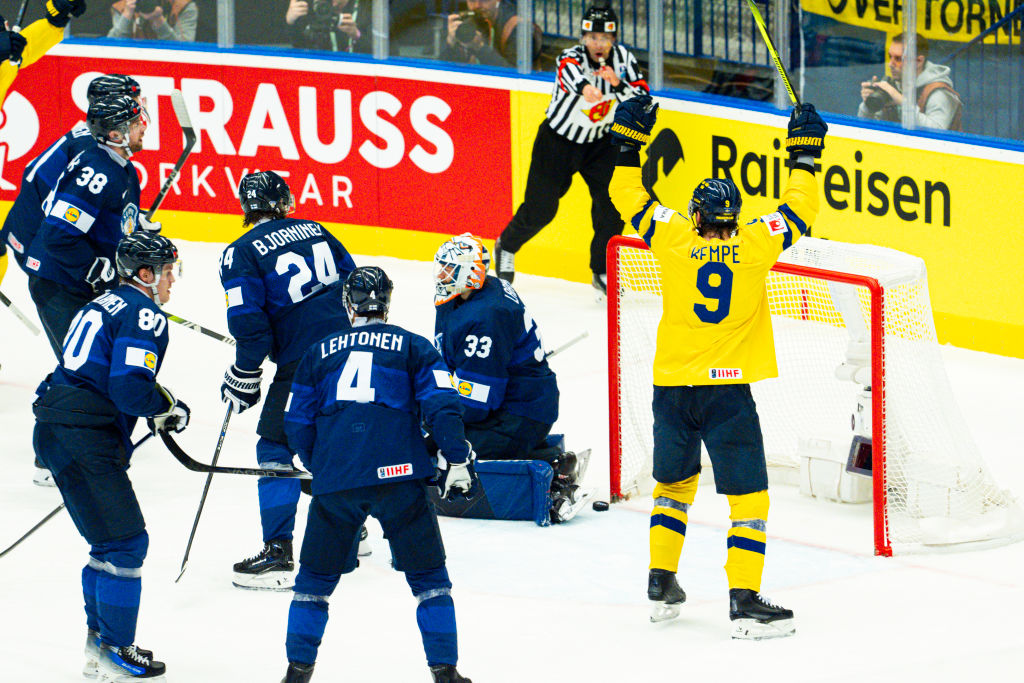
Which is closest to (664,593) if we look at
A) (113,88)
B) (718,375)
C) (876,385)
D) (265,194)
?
(718,375)

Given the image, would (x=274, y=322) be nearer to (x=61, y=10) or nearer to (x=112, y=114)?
(x=112, y=114)

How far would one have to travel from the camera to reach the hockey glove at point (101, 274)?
705 cm

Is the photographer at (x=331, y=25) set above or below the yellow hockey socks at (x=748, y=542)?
above

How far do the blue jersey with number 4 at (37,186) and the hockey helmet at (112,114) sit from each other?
0.95 feet

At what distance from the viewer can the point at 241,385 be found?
233 inches

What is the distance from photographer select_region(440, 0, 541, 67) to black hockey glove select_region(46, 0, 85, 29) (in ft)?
10.8

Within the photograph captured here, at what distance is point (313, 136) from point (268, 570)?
19.2 ft

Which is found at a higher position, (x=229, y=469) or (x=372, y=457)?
(x=372, y=457)

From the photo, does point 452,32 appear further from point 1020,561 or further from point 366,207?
point 1020,561

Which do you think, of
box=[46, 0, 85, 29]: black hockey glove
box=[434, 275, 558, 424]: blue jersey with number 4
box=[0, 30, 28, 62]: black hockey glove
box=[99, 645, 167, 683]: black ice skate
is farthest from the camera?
box=[99, 645, 167, 683]: black ice skate

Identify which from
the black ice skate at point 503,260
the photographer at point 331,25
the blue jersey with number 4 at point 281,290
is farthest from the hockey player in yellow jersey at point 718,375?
the photographer at point 331,25

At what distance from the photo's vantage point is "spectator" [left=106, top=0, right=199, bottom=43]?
1171 centimetres

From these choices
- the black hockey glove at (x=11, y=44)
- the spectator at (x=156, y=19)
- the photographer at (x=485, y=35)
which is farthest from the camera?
the spectator at (x=156, y=19)

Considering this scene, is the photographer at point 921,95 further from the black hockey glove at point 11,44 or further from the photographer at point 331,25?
the black hockey glove at point 11,44
